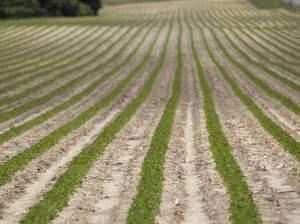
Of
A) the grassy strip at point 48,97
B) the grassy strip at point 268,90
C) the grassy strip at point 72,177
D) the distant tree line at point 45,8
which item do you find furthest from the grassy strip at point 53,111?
the distant tree line at point 45,8

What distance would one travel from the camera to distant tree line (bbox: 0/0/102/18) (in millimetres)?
90062

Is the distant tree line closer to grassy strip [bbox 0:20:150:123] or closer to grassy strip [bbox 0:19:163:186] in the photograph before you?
grassy strip [bbox 0:20:150:123]

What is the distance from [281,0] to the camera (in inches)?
4427

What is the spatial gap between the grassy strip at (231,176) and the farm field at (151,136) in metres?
0.03

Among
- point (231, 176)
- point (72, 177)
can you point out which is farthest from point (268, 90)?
point (72, 177)

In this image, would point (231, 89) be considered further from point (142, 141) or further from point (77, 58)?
point (77, 58)

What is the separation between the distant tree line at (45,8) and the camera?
3546 inches

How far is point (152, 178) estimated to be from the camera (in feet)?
46.8

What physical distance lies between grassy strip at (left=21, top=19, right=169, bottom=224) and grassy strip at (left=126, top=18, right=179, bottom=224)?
1580mm

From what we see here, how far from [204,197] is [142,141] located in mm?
6398

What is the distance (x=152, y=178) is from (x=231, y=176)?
2.00m

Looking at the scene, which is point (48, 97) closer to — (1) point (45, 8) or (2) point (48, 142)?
(2) point (48, 142)

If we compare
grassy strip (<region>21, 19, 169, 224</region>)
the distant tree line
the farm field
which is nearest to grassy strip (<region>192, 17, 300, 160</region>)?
the farm field

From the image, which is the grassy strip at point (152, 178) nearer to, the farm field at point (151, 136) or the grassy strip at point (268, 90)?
the farm field at point (151, 136)
